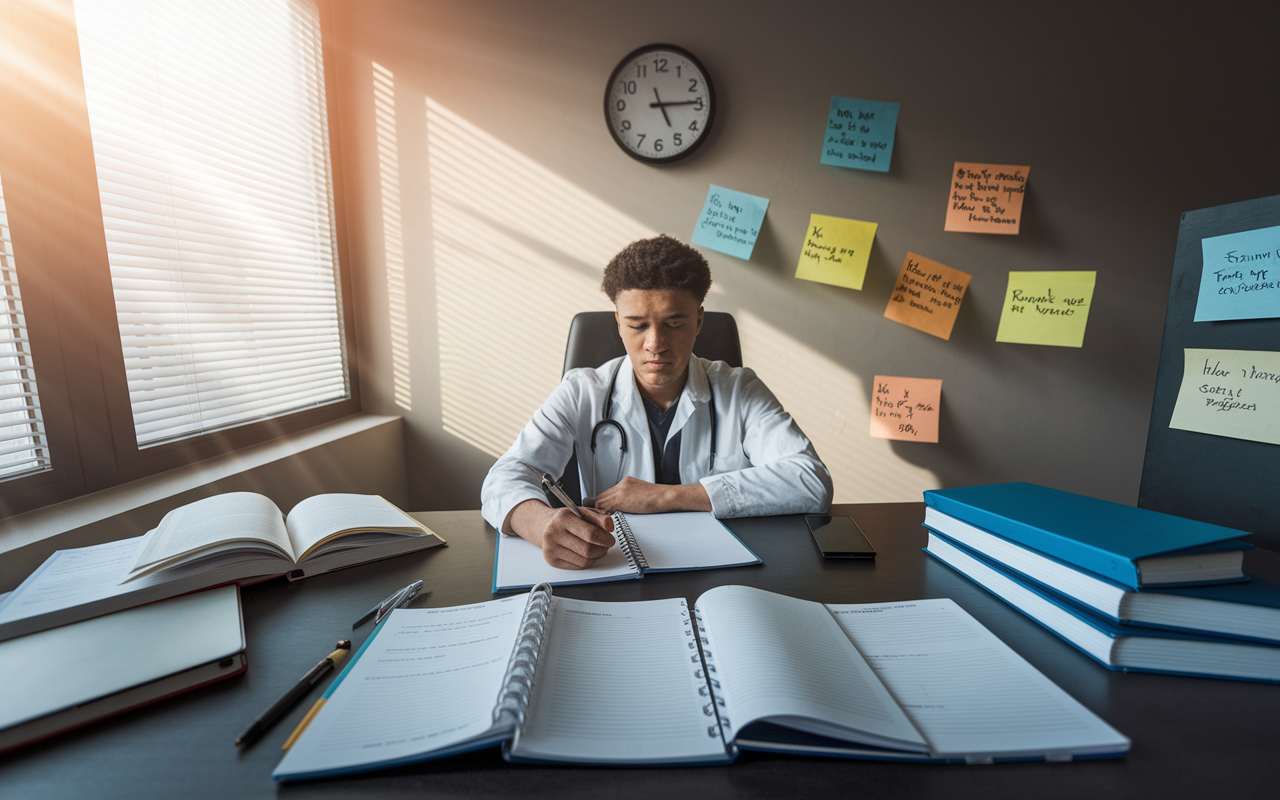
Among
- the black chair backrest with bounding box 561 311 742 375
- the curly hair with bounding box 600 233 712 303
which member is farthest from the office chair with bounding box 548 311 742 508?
the curly hair with bounding box 600 233 712 303

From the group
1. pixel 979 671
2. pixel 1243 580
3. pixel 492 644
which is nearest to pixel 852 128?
pixel 1243 580

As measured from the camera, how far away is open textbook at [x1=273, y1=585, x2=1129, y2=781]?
1.30ft

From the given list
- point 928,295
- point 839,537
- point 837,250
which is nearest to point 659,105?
point 837,250

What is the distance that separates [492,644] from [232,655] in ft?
0.76

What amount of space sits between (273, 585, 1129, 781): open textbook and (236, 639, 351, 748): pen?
34 mm

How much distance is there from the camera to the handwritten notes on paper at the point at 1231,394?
0.75 metres

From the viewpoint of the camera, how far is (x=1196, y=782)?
383mm

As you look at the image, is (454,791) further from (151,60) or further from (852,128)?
(852,128)

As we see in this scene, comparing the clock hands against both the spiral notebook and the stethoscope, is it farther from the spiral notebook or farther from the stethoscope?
the spiral notebook

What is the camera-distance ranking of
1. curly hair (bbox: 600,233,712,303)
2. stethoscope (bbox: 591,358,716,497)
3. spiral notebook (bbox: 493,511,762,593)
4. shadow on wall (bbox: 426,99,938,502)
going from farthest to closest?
1. shadow on wall (bbox: 426,99,938,502)
2. stethoscope (bbox: 591,358,716,497)
3. curly hair (bbox: 600,233,712,303)
4. spiral notebook (bbox: 493,511,762,593)

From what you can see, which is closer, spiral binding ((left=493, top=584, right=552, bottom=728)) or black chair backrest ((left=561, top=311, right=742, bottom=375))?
spiral binding ((left=493, top=584, right=552, bottom=728))

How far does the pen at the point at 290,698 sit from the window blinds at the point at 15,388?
98 centimetres

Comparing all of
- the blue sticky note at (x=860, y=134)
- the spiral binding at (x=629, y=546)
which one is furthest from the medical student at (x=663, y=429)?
the blue sticky note at (x=860, y=134)

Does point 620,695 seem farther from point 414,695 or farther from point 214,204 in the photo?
point 214,204
